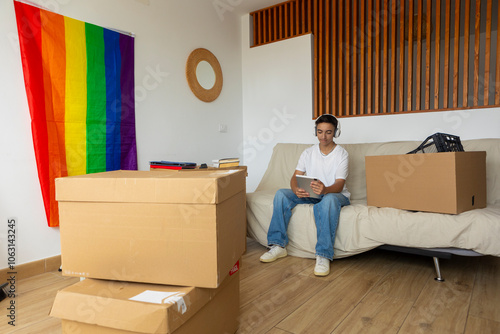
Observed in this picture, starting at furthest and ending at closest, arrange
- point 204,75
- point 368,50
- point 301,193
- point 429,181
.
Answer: point 204,75
point 368,50
point 301,193
point 429,181

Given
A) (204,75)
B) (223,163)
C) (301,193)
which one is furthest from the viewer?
(204,75)

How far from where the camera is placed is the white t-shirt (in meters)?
2.27

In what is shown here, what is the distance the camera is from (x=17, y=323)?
1.39 m

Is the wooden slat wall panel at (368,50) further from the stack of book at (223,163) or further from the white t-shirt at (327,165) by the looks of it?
the stack of book at (223,163)

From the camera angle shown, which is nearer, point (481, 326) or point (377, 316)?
point (481, 326)

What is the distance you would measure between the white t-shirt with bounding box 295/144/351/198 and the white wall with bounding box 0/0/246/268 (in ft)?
3.83

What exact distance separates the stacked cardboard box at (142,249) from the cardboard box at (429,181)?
1271 millimetres

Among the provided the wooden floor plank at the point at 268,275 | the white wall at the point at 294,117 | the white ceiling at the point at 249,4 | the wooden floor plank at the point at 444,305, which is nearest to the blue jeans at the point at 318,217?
the wooden floor plank at the point at 268,275

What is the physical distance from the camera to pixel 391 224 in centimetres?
188

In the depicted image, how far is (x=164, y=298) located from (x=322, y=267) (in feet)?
4.11

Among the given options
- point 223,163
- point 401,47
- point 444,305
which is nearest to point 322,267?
point 444,305

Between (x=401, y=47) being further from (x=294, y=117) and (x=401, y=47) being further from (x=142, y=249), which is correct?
(x=142, y=249)

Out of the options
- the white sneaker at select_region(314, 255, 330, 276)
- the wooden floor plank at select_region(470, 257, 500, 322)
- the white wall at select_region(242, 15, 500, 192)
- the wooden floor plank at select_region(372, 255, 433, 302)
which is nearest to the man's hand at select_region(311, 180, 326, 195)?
the white sneaker at select_region(314, 255, 330, 276)

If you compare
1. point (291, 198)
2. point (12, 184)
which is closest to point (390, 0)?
point (291, 198)
